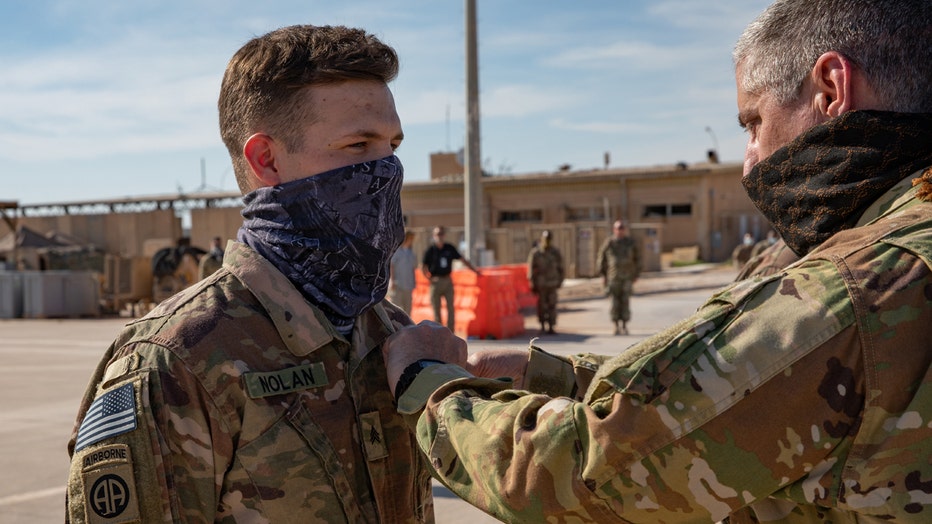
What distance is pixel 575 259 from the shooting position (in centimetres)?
2920

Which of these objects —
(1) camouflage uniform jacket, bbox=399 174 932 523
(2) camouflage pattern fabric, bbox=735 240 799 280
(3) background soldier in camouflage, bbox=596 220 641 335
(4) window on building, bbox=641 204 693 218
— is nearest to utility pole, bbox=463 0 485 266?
(3) background soldier in camouflage, bbox=596 220 641 335

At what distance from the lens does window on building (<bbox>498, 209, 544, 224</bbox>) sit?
36719mm

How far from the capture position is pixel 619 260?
46.6 ft

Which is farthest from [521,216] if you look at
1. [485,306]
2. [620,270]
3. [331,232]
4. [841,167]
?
[841,167]

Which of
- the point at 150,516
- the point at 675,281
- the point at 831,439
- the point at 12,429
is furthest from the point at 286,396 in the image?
the point at 675,281

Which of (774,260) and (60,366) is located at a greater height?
(774,260)

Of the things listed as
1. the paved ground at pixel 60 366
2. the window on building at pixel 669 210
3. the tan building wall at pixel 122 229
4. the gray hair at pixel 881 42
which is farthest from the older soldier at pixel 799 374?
the tan building wall at pixel 122 229

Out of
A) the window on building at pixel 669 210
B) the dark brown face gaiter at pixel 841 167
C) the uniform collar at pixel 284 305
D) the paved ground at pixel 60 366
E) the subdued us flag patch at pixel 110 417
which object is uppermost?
the window on building at pixel 669 210

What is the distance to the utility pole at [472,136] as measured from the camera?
16.0m

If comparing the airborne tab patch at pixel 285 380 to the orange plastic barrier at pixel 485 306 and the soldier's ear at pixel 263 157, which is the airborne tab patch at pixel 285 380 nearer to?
the soldier's ear at pixel 263 157

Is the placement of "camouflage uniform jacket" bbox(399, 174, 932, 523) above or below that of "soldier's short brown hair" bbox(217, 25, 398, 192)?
below

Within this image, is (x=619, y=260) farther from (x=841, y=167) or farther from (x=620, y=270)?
(x=841, y=167)

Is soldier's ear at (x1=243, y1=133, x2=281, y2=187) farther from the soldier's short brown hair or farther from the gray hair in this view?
the gray hair

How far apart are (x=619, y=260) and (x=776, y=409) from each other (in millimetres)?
12898
